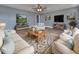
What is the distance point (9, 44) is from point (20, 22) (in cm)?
37

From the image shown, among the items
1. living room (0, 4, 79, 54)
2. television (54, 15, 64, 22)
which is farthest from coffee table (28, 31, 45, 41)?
television (54, 15, 64, 22)

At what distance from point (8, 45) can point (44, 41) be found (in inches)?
21.5

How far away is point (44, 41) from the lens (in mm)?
1828

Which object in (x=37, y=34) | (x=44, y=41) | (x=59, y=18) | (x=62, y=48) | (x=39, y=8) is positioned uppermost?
(x=39, y=8)

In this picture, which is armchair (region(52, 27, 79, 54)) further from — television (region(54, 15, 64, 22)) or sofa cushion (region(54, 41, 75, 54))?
television (region(54, 15, 64, 22))

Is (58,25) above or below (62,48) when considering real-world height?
above

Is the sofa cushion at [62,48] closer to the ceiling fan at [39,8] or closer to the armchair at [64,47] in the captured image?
the armchair at [64,47]

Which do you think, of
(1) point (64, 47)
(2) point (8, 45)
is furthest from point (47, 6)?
(2) point (8, 45)

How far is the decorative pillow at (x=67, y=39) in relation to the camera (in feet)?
5.82

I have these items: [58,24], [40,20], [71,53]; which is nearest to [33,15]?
[40,20]

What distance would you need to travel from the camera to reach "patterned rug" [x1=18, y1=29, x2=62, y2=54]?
1.80m

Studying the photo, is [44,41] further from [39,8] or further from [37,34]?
[39,8]
